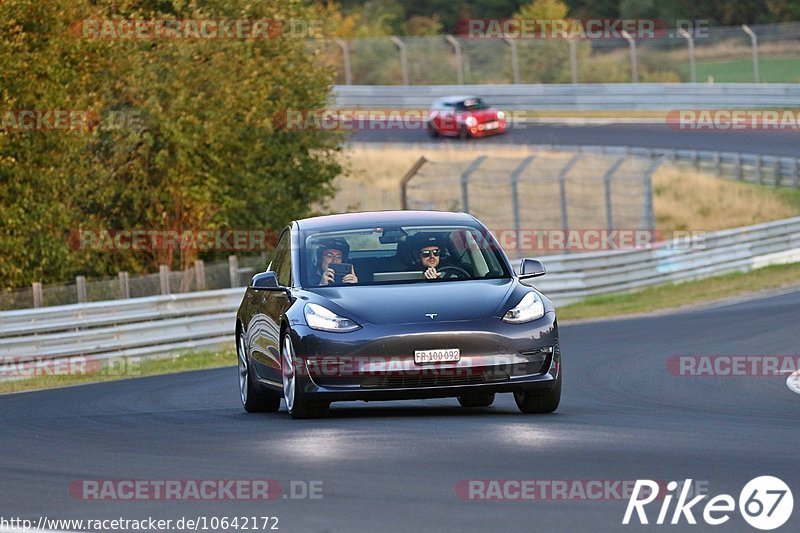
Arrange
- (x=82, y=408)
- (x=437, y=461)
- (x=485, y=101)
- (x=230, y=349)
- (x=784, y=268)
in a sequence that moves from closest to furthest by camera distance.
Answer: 1. (x=437, y=461)
2. (x=82, y=408)
3. (x=230, y=349)
4. (x=784, y=268)
5. (x=485, y=101)

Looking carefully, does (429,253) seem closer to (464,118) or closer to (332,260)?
(332,260)

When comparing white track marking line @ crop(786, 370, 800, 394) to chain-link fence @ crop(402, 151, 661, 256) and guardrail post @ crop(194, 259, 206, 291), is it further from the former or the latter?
chain-link fence @ crop(402, 151, 661, 256)

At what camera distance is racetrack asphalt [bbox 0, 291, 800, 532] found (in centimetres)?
688

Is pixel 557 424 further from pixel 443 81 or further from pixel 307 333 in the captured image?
pixel 443 81

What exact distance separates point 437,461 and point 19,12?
17.5 metres

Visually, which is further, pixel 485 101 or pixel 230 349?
pixel 485 101

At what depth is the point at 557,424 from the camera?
9852 mm

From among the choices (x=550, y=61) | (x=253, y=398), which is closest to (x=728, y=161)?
(x=550, y=61)

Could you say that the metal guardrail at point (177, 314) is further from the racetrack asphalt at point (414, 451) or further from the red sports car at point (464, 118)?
the red sports car at point (464, 118)

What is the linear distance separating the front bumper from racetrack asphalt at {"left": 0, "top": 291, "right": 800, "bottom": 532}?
8.5 inches

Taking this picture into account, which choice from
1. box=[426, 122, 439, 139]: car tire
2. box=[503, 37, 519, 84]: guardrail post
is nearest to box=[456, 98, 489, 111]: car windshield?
box=[426, 122, 439, 139]: car tire

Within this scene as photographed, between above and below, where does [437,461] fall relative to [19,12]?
below

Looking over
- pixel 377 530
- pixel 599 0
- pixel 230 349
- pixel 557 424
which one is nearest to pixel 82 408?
pixel 557 424

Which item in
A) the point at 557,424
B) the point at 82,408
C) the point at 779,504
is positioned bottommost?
the point at 82,408
